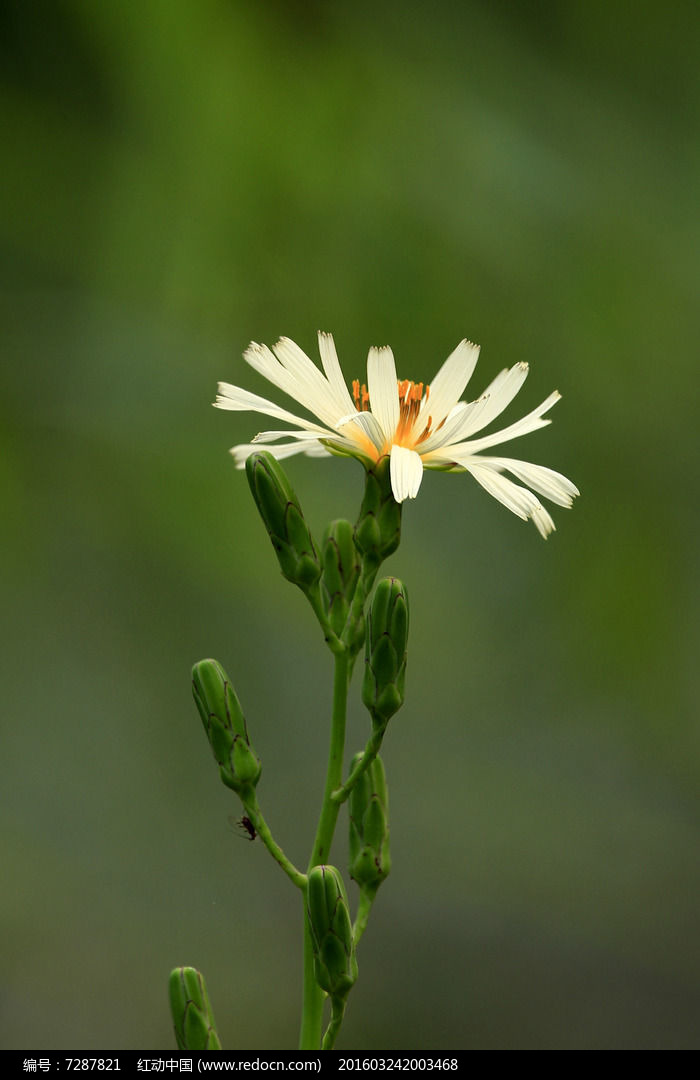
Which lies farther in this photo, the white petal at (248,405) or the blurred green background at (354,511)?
the blurred green background at (354,511)

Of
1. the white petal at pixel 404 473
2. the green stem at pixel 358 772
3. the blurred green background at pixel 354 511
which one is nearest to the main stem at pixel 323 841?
the green stem at pixel 358 772

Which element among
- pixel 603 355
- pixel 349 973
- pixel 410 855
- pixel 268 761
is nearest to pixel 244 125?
pixel 603 355

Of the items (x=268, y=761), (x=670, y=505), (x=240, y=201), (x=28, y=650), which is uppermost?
(x=240, y=201)

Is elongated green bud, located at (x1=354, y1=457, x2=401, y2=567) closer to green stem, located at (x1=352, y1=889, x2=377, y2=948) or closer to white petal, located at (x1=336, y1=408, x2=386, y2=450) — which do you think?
white petal, located at (x1=336, y1=408, x2=386, y2=450)

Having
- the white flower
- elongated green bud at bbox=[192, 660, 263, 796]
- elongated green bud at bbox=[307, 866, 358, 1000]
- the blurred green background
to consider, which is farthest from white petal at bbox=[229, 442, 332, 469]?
the blurred green background

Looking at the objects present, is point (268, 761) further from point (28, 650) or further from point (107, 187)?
point (107, 187)

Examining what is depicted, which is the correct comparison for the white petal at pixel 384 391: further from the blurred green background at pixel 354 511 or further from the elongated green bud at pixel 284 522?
the blurred green background at pixel 354 511
